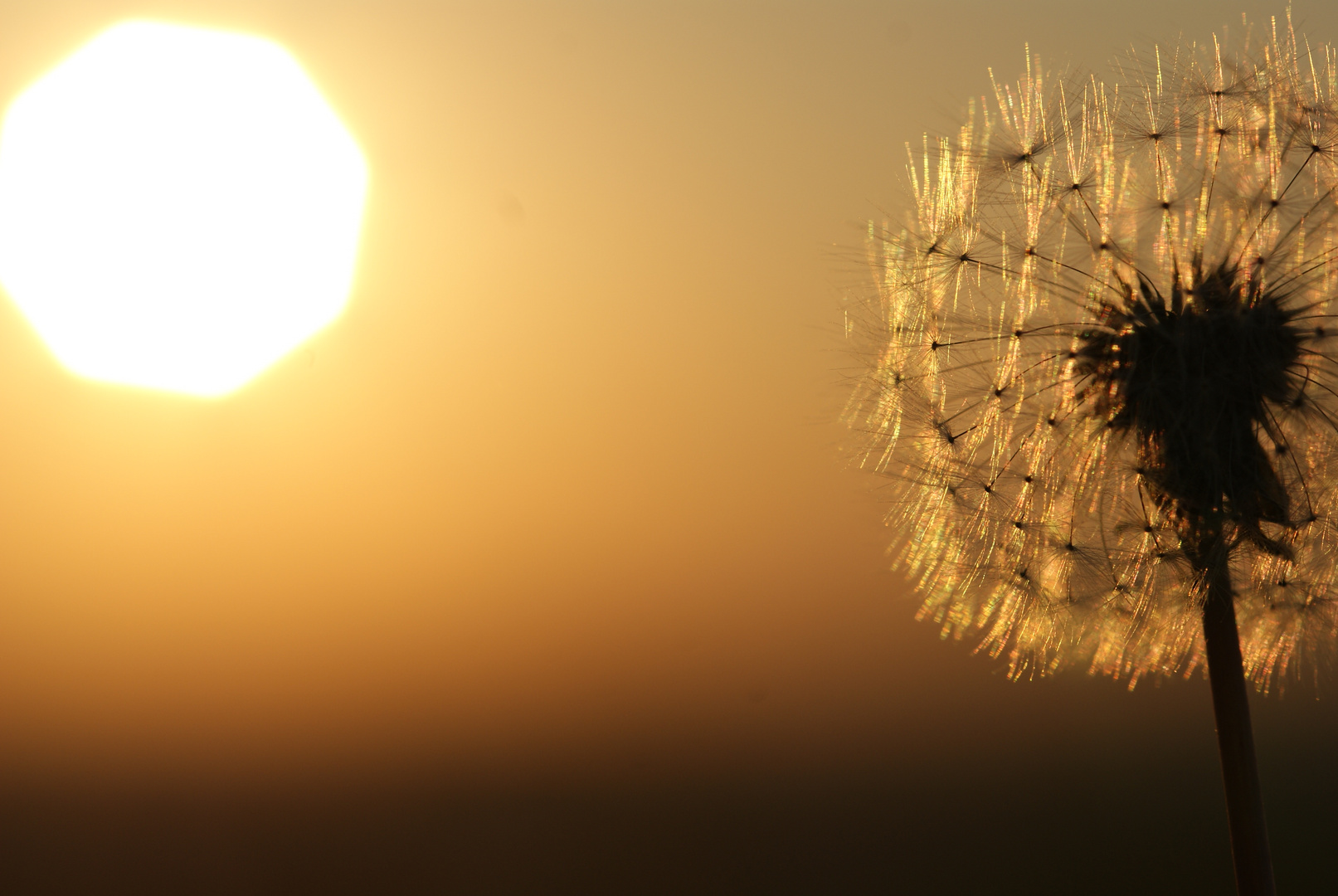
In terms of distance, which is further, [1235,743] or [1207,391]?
[1235,743]

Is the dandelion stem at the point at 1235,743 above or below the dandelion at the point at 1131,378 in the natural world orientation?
below

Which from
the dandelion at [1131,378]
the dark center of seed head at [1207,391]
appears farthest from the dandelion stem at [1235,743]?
the dark center of seed head at [1207,391]

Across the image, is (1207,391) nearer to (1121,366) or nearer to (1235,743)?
(1121,366)

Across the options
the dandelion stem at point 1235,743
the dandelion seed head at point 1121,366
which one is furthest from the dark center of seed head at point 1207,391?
the dandelion stem at point 1235,743

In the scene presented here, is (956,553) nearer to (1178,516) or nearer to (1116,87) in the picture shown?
(1178,516)

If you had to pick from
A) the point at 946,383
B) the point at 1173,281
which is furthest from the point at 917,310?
the point at 1173,281

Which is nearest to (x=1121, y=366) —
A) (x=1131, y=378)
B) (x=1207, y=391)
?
(x=1131, y=378)

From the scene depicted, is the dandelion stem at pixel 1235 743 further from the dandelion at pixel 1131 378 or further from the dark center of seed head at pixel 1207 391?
the dark center of seed head at pixel 1207 391
